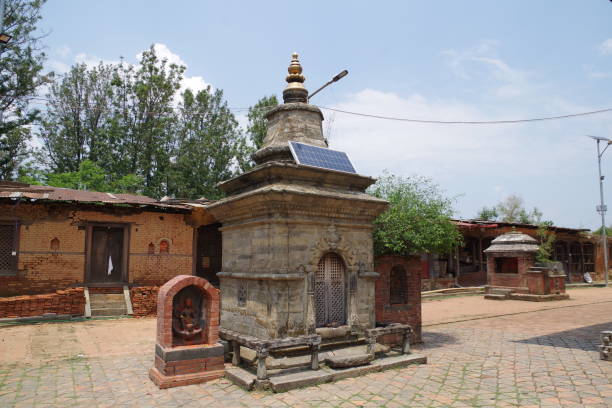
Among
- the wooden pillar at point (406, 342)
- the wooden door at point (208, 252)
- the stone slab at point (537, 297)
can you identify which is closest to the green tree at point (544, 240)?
the stone slab at point (537, 297)

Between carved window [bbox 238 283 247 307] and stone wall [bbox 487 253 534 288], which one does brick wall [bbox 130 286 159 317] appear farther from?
stone wall [bbox 487 253 534 288]

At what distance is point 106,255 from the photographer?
1577 centimetres

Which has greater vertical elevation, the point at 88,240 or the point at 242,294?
the point at 88,240

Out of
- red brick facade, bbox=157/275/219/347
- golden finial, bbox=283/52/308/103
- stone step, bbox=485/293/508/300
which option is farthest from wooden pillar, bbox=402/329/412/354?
stone step, bbox=485/293/508/300

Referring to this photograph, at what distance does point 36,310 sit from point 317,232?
1034 cm

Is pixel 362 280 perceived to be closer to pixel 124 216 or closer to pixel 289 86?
pixel 289 86

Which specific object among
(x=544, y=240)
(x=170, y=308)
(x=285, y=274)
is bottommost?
(x=170, y=308)

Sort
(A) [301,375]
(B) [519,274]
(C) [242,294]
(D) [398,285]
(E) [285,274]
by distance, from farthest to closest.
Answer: (B) [519,274] → (D) [398,285] → (C) [242,294] → (E) [285,274] → (A) [301,375]

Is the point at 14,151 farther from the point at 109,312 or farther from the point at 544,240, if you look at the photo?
the point at 544,240

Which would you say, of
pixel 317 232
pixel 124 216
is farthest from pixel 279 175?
pixel 124 216

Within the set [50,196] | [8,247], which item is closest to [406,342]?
[50,196]

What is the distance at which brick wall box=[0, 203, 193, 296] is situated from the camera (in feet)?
46.8

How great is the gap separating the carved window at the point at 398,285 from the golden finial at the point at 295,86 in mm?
4503

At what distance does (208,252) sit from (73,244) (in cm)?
514
